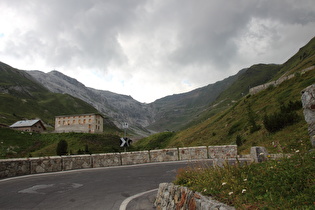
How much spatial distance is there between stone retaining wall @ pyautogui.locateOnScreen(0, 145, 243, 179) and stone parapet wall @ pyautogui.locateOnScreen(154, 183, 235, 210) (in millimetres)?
6377

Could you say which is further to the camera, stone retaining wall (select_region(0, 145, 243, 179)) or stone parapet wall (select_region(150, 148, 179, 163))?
stone parapet wall (select_region(150, 148, 179, 163))

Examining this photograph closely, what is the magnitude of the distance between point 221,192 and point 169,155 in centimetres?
1426

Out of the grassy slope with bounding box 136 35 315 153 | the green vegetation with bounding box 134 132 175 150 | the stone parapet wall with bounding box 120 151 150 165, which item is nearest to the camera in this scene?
the grassy slope with bounding box 136 35 315 153

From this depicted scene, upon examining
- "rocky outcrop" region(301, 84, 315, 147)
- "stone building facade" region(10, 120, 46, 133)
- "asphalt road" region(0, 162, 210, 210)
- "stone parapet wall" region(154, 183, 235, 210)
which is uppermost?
"stone building facade" region(10, 120, 46, 133)

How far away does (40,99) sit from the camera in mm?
198500

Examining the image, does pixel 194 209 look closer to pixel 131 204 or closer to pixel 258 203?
pixel 258 203

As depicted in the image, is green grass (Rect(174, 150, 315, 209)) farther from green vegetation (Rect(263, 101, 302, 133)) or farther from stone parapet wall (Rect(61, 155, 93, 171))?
green vegetation (Rect(263, 101, 302, 133))

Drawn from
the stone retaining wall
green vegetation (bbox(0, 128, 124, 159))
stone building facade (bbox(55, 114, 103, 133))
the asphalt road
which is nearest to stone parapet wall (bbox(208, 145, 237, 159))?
the stone retaining wall

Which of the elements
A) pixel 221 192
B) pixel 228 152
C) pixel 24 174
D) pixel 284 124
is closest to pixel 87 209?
pixel 221 192

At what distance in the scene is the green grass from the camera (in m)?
3.46

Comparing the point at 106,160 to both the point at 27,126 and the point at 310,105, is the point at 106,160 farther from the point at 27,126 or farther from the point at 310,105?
the point at 27,126

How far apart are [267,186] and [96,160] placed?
1385 cm

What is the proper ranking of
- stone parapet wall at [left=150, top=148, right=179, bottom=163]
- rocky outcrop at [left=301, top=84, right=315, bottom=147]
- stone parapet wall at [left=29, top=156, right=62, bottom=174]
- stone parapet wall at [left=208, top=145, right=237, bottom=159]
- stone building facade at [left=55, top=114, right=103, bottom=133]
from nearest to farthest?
rocky outcrop at [left=301, top=84, right=315, bottom=147] → stone parapet wall at [left=29, top=156, right=62, bottom=174] → stone parapet wall at [left=150, top=148, right=179, bottom=163] → stone parapet wall at [left=208, top=145, right=237, bottom=159] → stone building facade at [left=55, top=114, right=103, bottom=133]

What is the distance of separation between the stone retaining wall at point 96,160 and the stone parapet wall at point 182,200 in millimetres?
6377
